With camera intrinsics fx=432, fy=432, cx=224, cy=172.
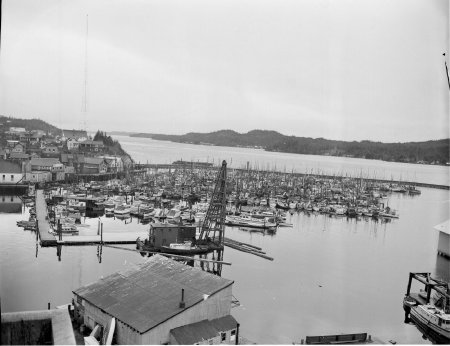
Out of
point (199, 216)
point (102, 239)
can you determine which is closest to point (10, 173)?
point (199, 216)

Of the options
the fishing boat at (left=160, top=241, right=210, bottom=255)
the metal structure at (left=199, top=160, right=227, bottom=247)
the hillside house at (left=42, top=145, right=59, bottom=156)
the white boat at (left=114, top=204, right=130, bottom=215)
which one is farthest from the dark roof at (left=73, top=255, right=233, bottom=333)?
the hillside house at (left=42, top=145, right=59, bottom=156)

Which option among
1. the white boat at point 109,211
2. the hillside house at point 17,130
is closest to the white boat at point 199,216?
the white boat at point 109,211

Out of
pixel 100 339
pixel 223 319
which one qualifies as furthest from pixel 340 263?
pixel 100 339

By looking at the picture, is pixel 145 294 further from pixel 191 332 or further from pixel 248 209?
pixel 248 209

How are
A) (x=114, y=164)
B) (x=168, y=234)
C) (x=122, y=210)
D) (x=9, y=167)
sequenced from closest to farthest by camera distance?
1. (x=168, y=234)
2. (x=122, y=210)
3. (x=9, y=167)
4. (x=114, y=164)

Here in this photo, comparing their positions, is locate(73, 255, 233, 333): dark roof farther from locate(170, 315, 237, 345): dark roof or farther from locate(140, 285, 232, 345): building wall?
locate(170, 315, 237, 345): dark roof

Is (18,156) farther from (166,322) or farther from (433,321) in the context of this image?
Answer: (433,321)

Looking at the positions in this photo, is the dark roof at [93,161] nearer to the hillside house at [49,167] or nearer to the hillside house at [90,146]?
the hillside house at [49,167]
